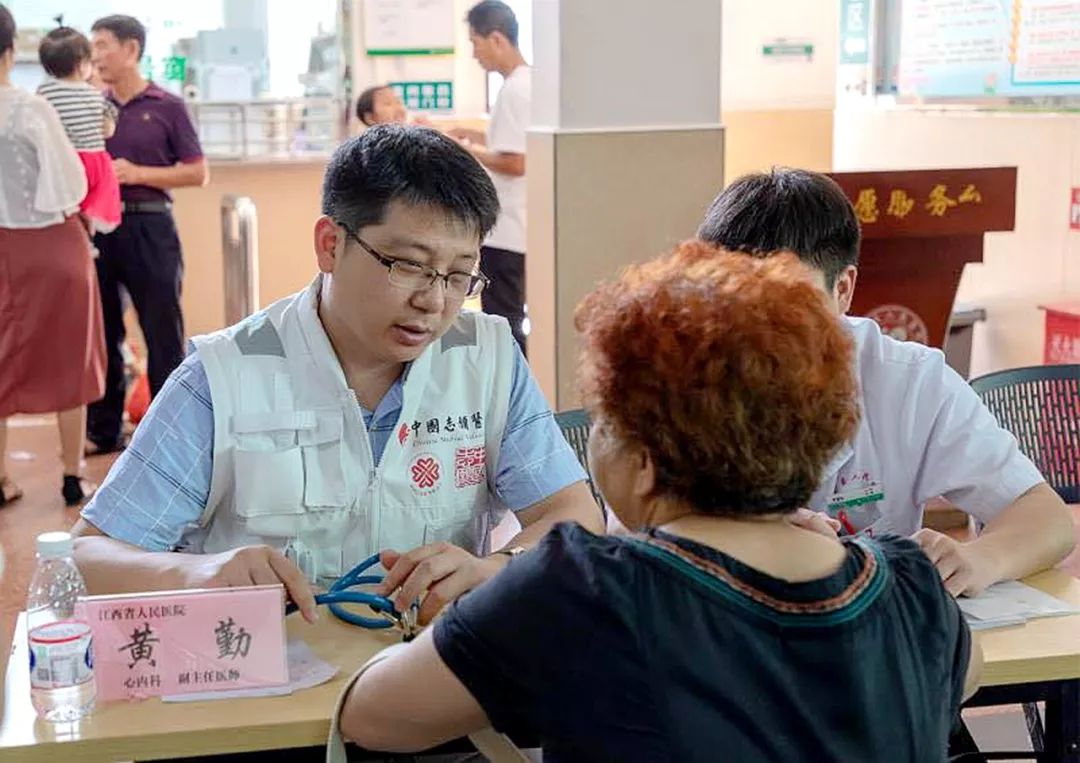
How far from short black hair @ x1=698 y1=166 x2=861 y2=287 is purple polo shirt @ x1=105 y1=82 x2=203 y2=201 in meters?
3.58

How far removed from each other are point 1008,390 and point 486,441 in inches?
39.5

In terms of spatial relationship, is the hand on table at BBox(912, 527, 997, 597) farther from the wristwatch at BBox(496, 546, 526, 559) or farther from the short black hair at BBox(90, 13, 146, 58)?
the short black hair at BBox(90, 13, 146, 58)

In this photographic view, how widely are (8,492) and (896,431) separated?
3449mm

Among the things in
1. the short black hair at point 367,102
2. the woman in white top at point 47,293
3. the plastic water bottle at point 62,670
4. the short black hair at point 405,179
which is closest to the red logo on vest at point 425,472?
the short black hair at point 405,179

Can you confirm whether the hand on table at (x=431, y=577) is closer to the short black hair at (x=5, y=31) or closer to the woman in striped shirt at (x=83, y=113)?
the short black hair at (x=5, y=31)

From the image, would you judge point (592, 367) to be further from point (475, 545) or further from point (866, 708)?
point (475, 545)

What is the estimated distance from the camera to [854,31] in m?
6.29

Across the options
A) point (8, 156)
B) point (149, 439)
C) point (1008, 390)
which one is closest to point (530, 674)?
point (149, 439)

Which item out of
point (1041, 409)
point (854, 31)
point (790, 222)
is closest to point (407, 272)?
point (790, 222)

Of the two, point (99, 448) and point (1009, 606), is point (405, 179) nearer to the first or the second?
point (1009, 606)

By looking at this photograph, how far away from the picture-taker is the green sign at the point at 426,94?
7.01 metres

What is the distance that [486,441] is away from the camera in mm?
1973

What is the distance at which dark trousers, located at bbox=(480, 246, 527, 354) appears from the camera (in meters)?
5.41

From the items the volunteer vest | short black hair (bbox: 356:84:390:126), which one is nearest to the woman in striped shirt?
short black hair (bbox: 356:84:390:126)
